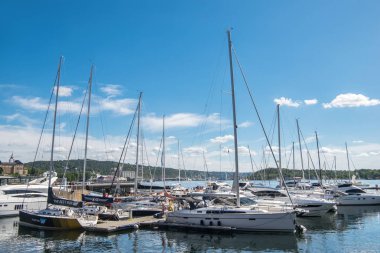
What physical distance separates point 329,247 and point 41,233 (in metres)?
24.1

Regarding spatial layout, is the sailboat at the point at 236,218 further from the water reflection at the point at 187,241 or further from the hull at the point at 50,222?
the hull at the point at 50,222

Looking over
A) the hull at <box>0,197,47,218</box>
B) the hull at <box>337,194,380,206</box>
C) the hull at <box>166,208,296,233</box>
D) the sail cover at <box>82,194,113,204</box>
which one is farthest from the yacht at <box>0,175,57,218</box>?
the hull at <box>337,194,380,206</box>

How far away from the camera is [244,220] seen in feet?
93.1

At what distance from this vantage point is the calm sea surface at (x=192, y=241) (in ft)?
78.2

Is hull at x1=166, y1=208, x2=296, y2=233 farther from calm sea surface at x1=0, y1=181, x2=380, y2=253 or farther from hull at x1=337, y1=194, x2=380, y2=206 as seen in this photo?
hull at x1=337, y1=194, x2=380, y2=206

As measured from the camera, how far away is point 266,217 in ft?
92.0

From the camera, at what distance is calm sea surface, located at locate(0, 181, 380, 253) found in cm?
2383

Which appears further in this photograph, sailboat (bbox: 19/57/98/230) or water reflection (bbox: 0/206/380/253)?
sailboat (bbox: 19/57/98/230)

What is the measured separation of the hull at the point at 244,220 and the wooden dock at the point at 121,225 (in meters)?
3.88

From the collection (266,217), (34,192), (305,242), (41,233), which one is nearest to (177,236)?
(266,217)

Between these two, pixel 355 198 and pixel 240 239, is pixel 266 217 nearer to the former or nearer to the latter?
pixel 240 239

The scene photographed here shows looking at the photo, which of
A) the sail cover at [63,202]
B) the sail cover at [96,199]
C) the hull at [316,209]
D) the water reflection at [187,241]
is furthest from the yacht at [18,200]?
the hull at [316,209]

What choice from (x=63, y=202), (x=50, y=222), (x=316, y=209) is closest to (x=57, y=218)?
(x=50, y=222)

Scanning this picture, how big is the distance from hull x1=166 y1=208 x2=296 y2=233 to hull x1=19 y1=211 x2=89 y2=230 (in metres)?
9.93
